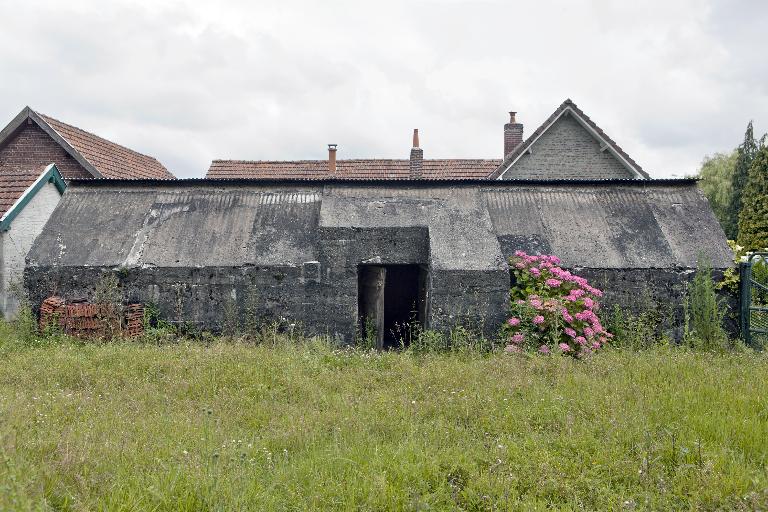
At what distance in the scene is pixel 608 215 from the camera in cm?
1018

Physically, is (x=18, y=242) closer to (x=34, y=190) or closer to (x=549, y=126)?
(x=34, y=190)

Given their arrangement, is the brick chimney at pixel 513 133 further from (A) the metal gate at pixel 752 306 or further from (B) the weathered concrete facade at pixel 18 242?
(B) the weathered concrete facade at pixel 18 242

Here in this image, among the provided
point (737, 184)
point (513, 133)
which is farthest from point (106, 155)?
point (737, 184)

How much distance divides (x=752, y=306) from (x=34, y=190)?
12766 millimetres

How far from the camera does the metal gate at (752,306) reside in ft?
28.2

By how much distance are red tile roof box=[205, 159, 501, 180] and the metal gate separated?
1127 centimetres

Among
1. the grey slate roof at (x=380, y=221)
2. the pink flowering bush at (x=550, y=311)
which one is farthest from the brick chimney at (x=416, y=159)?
the pink flowering bush at (x=550, y=311)

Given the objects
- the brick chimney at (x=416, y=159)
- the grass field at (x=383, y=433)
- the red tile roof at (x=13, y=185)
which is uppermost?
the brick chimney at (x=416, y=159)

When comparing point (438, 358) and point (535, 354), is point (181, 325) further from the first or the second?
point (535, 354)

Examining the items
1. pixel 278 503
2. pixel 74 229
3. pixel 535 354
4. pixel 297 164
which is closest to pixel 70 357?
pixel 74 229

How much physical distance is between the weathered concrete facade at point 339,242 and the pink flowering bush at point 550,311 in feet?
1.14

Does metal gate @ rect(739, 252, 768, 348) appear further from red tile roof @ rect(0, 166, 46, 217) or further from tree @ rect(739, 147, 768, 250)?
red tile roof @ rect(0, 166, 46, 217)

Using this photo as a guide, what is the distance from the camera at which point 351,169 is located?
20547 mm

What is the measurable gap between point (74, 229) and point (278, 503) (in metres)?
8.14
